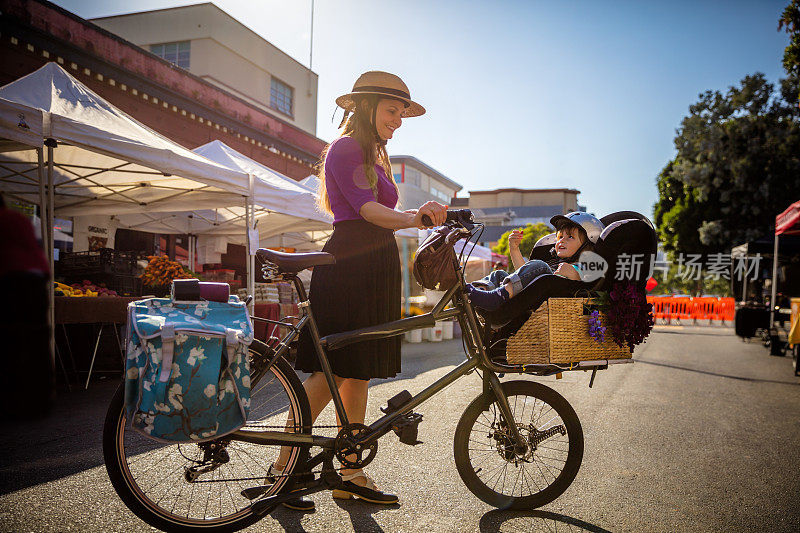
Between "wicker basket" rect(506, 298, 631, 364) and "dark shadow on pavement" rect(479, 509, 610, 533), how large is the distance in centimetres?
83

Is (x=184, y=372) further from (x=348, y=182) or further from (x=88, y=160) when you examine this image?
(x=88, y=160)

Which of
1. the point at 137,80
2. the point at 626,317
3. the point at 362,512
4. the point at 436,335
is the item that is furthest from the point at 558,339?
the point at 137,80

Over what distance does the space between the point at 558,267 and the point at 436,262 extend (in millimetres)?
698

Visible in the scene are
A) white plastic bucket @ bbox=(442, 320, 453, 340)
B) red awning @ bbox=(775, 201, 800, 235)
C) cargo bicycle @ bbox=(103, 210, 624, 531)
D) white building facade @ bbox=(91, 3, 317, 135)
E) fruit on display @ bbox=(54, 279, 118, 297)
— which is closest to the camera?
cargo bicycle @ bbox=(103, 210, 624, 531)

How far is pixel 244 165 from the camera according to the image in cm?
966

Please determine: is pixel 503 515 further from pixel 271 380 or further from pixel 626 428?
pixel 626 428

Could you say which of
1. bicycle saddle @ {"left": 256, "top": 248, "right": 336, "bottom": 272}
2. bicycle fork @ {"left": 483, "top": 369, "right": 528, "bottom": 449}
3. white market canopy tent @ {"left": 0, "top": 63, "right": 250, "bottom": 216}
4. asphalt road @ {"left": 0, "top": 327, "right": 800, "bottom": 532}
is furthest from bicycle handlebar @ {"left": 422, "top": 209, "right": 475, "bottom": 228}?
white market canopy tent @ {"left": 0, "top": 63, "right": 250, "bottom": 216}

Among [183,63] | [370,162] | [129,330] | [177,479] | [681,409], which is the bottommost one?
[681,409]

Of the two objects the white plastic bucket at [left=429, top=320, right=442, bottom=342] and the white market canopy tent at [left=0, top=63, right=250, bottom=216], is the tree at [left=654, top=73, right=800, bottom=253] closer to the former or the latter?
the white plastic bucket at [left=429, top=320, right=442, bottom=342]

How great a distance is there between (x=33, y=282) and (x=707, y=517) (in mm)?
3171

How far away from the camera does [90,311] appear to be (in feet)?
18.6

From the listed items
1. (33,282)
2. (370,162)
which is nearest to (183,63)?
(370,162)

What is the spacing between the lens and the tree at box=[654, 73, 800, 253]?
22453 mm

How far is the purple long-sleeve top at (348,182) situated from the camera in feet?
8.23
